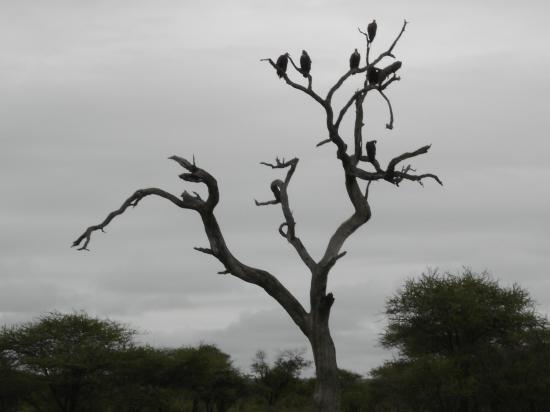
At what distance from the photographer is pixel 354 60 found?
13148 mm

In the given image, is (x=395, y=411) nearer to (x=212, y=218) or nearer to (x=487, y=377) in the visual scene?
(x=487, y=377)

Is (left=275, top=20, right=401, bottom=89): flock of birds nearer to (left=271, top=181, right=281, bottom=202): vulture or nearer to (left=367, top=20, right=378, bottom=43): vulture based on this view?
(left=367, top=20, right=378, bottom=43): vulture

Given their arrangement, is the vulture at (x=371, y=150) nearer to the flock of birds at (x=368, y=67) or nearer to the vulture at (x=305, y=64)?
the flock of birds at (x=368, y=67)

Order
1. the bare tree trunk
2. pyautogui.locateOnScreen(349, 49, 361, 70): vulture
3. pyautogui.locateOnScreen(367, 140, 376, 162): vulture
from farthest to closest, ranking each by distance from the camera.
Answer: pyautogui.locateOnScreen(349, 49, 361, 70): vulture < pyautogui.locateOnScreen(367, 140, 376, 162): vulture < the bare tree trunk

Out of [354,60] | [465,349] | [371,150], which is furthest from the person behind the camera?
[465,349]

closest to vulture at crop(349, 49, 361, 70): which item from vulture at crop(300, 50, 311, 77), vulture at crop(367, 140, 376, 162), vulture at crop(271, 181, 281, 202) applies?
vulture at crop(300, 50, 311, 77)

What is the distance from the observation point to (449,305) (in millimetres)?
43188

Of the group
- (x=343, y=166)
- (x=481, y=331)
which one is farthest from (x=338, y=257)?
(x=481, y=331)

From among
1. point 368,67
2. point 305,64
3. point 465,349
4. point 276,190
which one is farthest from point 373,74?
point 465,349

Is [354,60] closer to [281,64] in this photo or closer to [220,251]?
[281,64]

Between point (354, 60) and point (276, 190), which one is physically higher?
point (354, 60)

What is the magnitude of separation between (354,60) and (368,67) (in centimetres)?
21

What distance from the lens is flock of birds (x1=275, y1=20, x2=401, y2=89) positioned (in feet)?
43.0

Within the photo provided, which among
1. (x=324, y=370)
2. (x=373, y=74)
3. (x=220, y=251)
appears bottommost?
(x=324, y=370)
